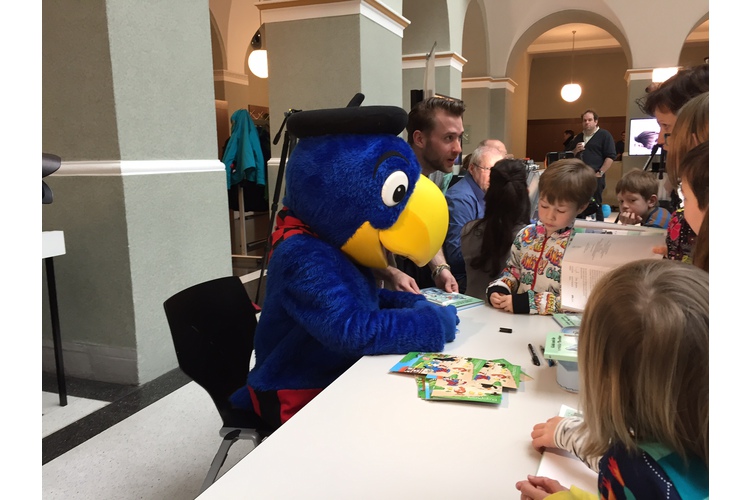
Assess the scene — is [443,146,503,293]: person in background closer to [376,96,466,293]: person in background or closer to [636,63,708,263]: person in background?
[376,96,466,293]: person in background

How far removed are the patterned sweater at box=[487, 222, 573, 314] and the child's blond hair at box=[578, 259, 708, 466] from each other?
1.15 metres

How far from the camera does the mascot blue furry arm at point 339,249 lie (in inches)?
54.6

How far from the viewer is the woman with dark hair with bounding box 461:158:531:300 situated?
233 cm

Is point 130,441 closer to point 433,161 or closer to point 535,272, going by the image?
point 535,272

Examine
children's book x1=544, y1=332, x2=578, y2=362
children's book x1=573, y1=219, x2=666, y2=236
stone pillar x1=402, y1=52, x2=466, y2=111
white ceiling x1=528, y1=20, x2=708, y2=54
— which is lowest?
children's book x1=544, y1=332, x2=578, y2=362

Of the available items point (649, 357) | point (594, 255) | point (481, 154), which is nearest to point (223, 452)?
point (594, 255)

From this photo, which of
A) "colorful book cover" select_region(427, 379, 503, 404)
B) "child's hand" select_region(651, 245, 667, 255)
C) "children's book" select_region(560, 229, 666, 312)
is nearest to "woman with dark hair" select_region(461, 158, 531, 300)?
"children's book" select_region(560, 229, 666, 312)

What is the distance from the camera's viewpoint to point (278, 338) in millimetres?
1535

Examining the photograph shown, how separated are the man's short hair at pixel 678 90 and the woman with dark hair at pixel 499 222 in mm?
584

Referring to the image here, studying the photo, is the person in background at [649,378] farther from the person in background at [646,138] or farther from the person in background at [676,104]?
the person in background at [646,138]

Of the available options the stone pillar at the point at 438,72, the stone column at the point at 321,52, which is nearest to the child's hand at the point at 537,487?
the stone column at the point at 321,52

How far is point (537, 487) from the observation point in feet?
2.75

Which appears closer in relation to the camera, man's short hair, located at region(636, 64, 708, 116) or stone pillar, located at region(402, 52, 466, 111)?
man's short hair, located at region(636, 64, 708, 116)

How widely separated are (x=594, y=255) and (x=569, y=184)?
39cm
